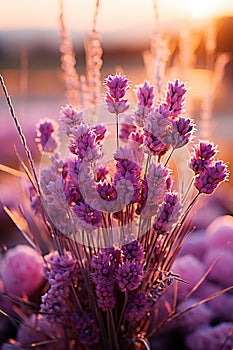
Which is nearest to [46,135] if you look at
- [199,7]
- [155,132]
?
[155,132]

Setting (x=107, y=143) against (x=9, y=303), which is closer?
(x=107, y=143)

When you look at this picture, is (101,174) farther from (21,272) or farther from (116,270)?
(21,272)

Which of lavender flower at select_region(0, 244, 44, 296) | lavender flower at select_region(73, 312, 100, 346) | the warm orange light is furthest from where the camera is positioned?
the warm orange light

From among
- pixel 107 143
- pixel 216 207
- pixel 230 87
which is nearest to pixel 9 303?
pixel 107 143

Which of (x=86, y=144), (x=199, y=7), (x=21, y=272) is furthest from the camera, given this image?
(x=199, y=7)

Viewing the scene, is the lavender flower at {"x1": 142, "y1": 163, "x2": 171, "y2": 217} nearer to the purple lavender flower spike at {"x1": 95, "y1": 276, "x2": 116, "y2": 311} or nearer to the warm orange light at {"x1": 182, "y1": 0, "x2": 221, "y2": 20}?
the purple lavender flower spike at {"x1": 95, "y1": 276, "x2": 116, "y2": 311}

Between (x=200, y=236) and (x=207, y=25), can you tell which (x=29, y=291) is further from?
(x=207, y=25)

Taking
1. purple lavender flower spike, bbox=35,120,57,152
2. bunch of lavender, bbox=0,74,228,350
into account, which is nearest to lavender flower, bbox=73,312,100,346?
bunch of lavender, bbox=0,74,228,350

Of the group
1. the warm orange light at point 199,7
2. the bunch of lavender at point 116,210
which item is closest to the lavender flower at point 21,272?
the bunch of lavender at point 116,210
